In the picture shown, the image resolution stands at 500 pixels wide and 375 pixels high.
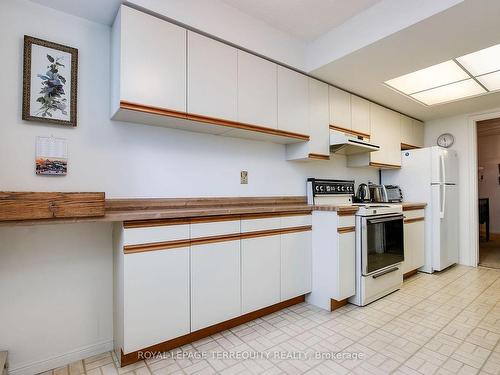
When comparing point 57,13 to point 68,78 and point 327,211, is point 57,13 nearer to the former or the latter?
point 68,78

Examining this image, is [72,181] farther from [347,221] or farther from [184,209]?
[347,221]

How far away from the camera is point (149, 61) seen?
1799mm

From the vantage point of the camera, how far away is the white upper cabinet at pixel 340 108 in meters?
3.03

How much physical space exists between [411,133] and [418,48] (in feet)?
7.63

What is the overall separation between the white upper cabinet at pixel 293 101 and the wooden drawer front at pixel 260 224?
0.85m

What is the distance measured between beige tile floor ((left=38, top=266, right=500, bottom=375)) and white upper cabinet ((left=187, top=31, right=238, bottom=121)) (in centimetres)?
168

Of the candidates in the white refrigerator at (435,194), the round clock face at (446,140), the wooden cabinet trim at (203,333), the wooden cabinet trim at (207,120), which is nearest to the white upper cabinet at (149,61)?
the wooden cabinet trim at (207,120)

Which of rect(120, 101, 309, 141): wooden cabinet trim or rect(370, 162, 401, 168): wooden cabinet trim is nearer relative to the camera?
rect(120, 101, 309, 141): wooden cabinet trim

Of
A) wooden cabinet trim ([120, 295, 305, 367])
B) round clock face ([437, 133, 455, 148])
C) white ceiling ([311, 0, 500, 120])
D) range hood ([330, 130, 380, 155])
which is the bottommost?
wooden cabinet trim ([120, 295, 305, 367])

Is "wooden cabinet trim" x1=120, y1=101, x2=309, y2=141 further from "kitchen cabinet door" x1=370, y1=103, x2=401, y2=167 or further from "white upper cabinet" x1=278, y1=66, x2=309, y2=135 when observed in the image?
"kitchen cabinet door" x1=370, y1=103, x2=401, y2=167

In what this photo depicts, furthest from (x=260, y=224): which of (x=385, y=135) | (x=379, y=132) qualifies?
(x=385, y=135)

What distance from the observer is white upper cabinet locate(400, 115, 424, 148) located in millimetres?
4112

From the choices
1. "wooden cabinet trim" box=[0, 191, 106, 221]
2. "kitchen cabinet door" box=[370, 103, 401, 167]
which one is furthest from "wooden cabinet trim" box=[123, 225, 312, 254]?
"kitchen cabinet door" box=[370, 103, 401, 167]

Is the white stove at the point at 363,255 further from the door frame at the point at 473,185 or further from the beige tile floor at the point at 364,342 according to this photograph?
the door frame at the point at 473,185
